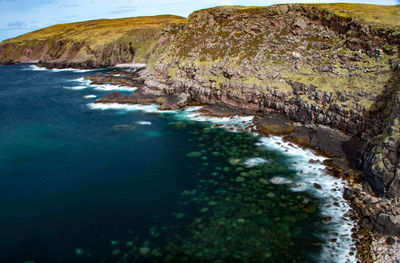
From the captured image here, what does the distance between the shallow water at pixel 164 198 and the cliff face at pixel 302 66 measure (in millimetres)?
6191

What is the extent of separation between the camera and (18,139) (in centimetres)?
4697

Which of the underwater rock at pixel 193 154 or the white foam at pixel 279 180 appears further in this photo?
the underwater rock at pixel 193 154

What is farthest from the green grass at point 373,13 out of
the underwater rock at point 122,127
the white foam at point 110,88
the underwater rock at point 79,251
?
the white foam at point 110,88

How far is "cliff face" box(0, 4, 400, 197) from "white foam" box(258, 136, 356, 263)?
362cm

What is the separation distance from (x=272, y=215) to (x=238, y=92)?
3200 centimetres

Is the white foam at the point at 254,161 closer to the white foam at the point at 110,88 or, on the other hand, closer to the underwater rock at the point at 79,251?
the underwater rock at the point at 79,251

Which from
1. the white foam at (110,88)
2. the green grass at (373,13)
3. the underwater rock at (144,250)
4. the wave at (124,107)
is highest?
the green grass at (373,13)

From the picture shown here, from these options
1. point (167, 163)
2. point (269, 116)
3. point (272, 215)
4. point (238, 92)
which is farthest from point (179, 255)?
point (238, 92)

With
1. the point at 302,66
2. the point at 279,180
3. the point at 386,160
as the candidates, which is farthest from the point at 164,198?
the point at 302,66

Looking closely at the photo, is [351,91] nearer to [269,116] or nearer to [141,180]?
[269,116]

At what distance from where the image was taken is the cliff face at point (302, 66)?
3531 cm

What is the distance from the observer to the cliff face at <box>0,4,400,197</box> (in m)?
35.3

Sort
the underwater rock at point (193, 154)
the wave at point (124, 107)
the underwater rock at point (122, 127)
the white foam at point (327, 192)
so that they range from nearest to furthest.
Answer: the white foam at point (327, 192) → the underwater rock at point (193, 154) → the underwater rock at point (122, 127) → the wave at point (124, 107)

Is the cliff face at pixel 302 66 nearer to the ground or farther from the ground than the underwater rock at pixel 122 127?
farther from the ground
